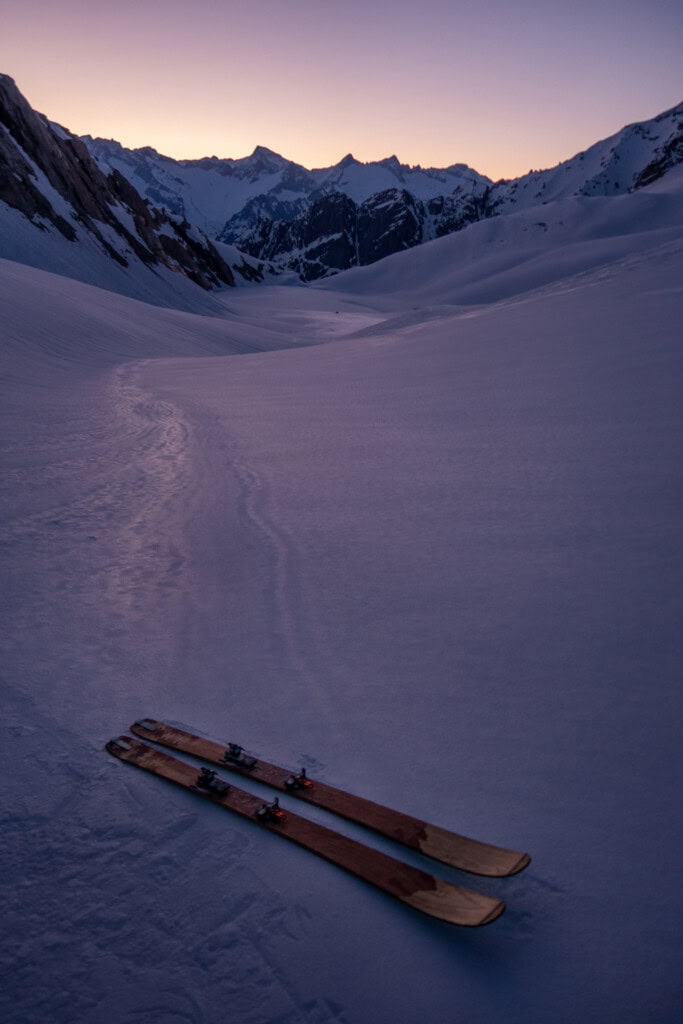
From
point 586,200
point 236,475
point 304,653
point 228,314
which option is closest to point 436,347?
point 236,475

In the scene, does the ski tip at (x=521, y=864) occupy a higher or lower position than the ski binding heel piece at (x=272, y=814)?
higher

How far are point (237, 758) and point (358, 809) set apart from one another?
0.66 m

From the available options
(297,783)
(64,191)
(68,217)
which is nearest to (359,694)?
(297,783)

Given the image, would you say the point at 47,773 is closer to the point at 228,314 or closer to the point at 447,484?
the point at 447,484

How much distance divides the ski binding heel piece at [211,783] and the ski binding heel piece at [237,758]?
98 mm

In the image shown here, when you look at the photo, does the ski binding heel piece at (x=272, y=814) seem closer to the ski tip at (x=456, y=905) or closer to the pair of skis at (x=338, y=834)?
the pair of skis at (x=338, y=834)

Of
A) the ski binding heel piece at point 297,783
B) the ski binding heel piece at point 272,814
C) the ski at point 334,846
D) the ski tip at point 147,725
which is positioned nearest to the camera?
the ski at point 334,846

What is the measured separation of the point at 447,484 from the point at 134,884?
4.57m

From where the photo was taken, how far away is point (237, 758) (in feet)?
10.1

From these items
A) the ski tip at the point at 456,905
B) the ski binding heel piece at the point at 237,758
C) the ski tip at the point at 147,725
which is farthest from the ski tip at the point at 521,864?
the ski tip at the point at 147,725

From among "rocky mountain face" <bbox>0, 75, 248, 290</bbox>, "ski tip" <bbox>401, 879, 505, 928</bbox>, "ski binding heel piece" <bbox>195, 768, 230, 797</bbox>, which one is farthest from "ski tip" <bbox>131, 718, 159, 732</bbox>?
"rocky mountain face" <bbox>0, 75, 248, 290</bbox>

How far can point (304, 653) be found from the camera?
3.94 meters

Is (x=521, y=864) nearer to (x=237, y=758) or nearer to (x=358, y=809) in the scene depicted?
(x=358, y=809)

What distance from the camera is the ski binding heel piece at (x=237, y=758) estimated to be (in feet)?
10.1
